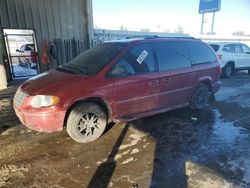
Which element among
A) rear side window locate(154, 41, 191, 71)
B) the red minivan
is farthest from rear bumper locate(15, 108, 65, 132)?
rear side window locate(154, 41, 191, 71)

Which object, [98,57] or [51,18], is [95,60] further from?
[51,18]

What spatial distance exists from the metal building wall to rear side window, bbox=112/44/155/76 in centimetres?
702

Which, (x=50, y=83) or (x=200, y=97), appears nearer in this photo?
(x=50, y=83)

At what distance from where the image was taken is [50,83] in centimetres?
387

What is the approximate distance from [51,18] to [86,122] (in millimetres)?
8081

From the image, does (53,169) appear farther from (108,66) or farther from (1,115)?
(1,115)

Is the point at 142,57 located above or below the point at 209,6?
below

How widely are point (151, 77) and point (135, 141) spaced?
131 cm

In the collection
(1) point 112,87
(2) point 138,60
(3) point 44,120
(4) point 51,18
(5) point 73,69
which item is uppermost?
(4) point 51,18

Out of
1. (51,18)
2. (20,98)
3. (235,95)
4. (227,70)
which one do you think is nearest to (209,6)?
(227,70)

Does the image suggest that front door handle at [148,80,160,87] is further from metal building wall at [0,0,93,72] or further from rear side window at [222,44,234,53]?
metal building wall at [0,0,93,72]

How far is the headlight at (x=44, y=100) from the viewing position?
3625mm

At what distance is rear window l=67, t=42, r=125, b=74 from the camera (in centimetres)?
420

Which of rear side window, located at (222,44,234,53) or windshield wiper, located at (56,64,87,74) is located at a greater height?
windshield wiper, located at (56,64,87,74)
